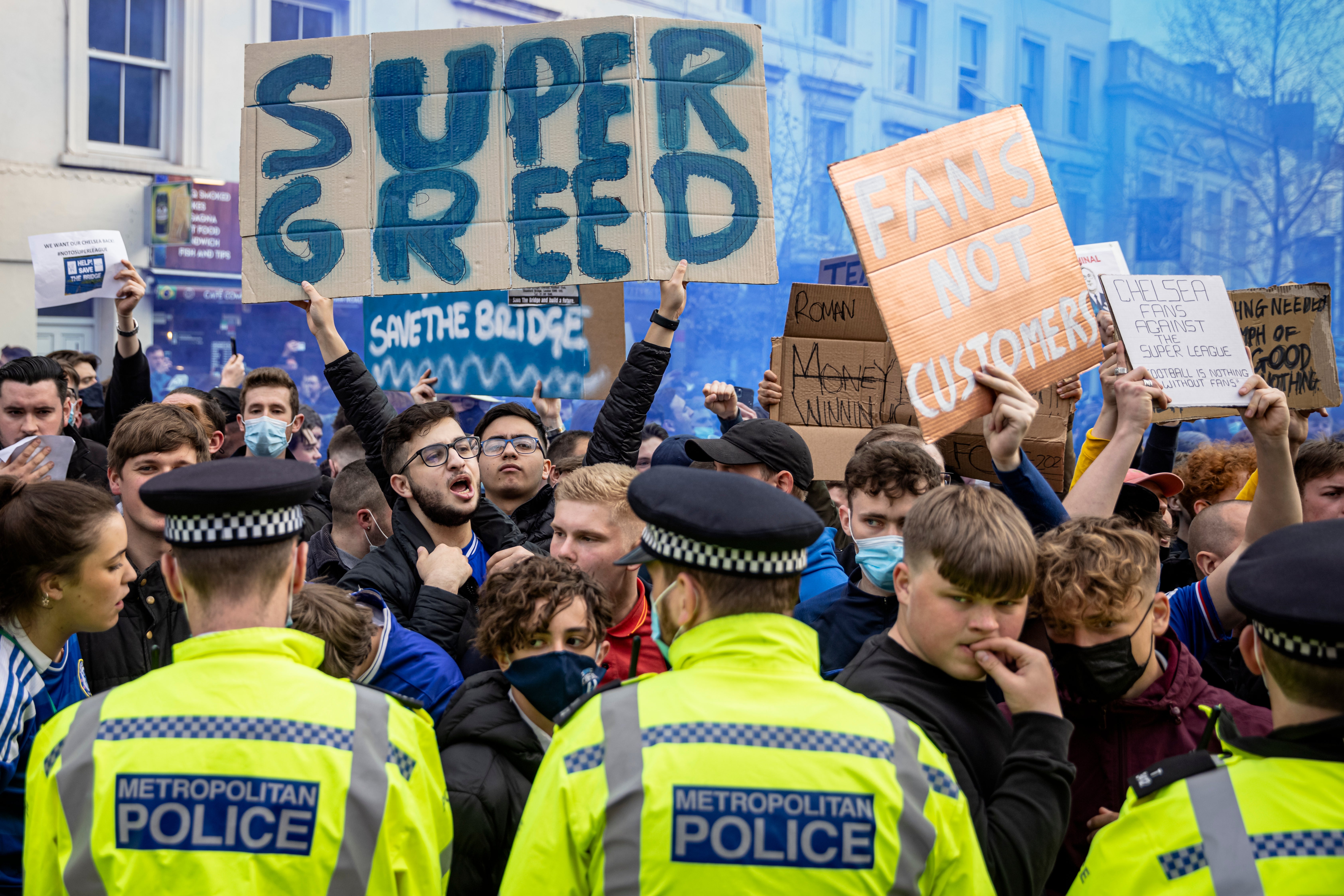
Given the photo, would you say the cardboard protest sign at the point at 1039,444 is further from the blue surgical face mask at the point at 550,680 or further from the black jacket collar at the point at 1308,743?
the black jacket collar at the point at 1308,743

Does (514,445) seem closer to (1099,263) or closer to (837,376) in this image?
(837,376)

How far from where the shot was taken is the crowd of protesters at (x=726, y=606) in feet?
6.03

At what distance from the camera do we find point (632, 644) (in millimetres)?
2840

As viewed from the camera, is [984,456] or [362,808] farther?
[984,456]

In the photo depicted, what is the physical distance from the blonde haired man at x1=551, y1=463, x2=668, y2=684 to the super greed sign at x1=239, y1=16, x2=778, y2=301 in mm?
1499

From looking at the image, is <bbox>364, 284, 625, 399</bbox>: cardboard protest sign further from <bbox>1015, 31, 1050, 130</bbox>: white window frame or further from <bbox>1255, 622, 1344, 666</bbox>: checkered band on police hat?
<bbox>1015, 31, 1050, 130</bbox>: white window frame

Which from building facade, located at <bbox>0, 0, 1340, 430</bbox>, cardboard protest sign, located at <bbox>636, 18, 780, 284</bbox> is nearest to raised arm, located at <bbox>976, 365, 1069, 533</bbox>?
cardboard protest sign, located at <bbox>636, 18, 780, 284</bbox>

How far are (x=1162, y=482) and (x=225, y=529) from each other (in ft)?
12.0

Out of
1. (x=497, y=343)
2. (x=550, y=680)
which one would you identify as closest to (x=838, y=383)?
(x=497, y=343)

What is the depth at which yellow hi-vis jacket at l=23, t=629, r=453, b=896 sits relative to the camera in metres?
1.74

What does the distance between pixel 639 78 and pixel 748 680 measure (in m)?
3.40

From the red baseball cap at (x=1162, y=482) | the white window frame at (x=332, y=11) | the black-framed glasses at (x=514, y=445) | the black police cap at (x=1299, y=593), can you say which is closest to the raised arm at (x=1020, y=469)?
the red baseball cap at (x=1162, y=482)

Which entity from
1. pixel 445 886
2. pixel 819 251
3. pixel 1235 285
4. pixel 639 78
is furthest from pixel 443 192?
pixel 1235 285

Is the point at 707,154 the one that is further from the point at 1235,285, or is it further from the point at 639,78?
the point at 1235,285
